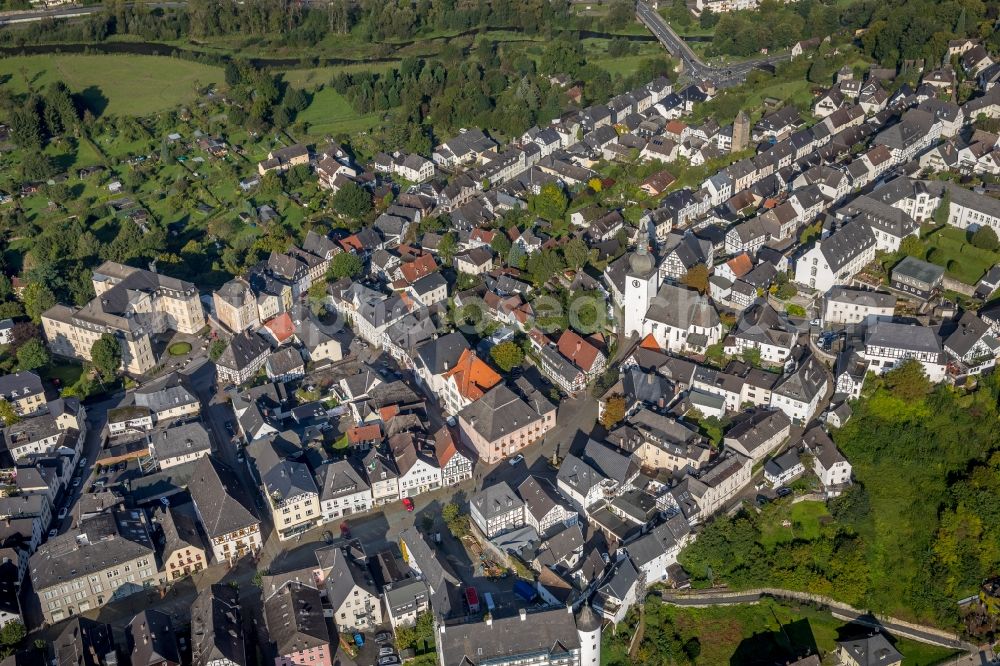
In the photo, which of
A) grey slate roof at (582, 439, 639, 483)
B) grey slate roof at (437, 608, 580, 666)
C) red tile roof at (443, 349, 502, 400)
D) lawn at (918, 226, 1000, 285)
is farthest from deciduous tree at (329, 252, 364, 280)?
lawn at (918, 226, 1000, 285)

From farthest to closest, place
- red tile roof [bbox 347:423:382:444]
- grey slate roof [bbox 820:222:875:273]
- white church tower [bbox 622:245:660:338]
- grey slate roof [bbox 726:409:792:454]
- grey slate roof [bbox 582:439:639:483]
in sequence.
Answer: grey slate roof [bbox 820:222:875:273], white church tower [bbox 622:245:660:338], red tile roof [bbox 347:423:382:444], grey slate roof [bbox 726:409:792:454], grey slate roof [bbox 582:439:639:483]

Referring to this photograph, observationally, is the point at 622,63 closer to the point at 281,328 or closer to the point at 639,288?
the point at 639,288

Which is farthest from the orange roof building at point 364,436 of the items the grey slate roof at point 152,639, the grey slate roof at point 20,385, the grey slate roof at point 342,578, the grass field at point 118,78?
the grass field at point 118,78

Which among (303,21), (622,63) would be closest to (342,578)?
(622,63)

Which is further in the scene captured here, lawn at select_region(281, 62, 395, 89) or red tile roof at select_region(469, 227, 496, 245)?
lawn at select_region(281, 62, 395, 89)

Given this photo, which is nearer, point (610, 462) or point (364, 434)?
point (610, 462)

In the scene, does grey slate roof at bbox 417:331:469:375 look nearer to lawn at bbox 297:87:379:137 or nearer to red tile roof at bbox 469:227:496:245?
red tile roof at bbox 469:227:496:245

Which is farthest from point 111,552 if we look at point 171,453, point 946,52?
point 946,52

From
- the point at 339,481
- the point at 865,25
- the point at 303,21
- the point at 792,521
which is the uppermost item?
the point at 865,25
